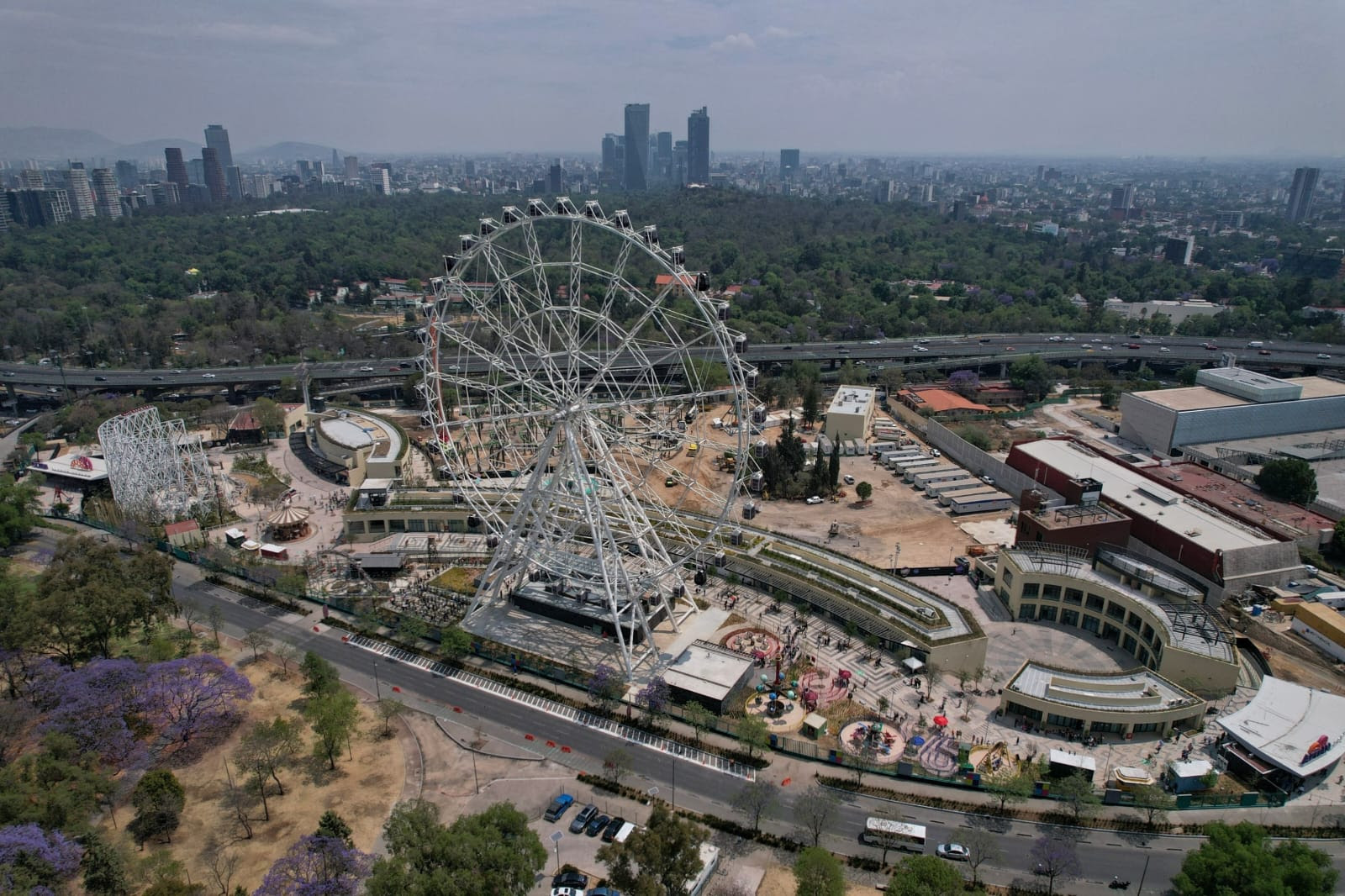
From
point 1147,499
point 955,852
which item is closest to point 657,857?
point 955,852

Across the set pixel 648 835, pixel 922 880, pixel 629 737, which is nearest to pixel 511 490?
pixel 629 737

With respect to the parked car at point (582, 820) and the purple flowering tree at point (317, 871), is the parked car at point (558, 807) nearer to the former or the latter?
the parked car at point (582, 820)

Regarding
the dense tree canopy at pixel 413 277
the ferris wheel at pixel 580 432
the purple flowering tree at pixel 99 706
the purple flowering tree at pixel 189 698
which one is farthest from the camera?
the dense tree canopy at pixel 413 277

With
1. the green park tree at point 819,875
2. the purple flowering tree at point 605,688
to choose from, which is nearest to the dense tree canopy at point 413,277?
the purple flowering tree at point 605,688

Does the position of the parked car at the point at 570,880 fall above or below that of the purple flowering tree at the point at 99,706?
below

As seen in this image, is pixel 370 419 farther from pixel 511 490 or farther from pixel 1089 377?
pixel 1089 377

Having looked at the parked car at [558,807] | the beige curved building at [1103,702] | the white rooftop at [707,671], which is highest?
the beige curved building at [1103,702]

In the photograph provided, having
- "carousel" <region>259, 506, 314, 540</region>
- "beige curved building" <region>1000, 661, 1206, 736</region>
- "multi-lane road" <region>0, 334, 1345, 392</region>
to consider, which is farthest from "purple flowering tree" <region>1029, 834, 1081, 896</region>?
"multi-lane road" <region>0, 334, 1345, 392</region>
